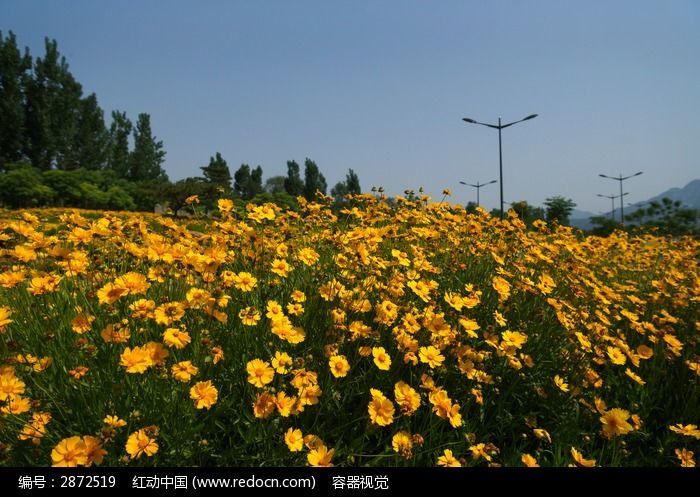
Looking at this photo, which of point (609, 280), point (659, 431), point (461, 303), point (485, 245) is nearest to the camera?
point (461, 303)

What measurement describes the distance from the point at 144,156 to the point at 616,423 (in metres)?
51.1

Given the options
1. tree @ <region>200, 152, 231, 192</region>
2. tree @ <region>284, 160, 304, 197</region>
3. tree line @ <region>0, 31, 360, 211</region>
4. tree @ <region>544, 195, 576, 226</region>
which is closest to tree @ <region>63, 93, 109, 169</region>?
tree line @ <region>0, 31, 360, 211</region>

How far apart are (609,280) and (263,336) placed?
14.6ft

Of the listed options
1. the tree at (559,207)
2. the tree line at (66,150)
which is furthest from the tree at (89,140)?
the tree at (559,207)

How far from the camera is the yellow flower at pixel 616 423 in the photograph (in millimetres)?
1777

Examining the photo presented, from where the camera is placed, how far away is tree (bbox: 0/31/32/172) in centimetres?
3344

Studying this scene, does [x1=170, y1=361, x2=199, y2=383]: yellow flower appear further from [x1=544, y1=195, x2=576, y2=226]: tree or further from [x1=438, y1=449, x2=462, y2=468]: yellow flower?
[x1=544, y1=195, x2=576, y2=226]: tree

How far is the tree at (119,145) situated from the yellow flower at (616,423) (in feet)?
157

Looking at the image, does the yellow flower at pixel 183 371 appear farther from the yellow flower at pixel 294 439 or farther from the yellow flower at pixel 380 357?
the yellow flower at pixel 380 357

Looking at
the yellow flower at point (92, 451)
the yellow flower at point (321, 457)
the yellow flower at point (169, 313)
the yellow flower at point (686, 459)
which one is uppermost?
the yellow flower at point (169, 313)

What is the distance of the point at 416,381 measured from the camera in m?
2.25
